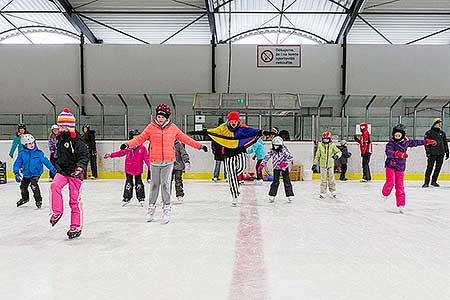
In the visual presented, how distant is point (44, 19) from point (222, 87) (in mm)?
7817

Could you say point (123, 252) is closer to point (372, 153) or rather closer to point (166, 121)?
point (166, 121)

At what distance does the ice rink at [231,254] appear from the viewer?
2734 mm

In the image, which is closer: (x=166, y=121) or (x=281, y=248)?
(x=281, y=248)

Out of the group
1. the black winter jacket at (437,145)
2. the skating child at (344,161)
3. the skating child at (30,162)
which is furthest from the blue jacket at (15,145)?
the black winter jacket at (437,145)

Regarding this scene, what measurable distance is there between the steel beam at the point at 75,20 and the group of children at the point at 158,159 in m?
9.59

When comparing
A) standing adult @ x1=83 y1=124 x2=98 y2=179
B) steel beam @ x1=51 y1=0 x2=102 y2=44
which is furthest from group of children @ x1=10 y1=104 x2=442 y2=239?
steel beam @ x1=51 y1=0 x2=102 y2=44

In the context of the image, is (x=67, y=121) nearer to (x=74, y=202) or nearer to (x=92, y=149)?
(x=74, y=202)

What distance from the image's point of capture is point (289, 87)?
656 inches

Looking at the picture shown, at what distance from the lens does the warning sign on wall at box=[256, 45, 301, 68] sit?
16.6 metres

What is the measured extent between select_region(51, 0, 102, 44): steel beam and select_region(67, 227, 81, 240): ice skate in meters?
13.3

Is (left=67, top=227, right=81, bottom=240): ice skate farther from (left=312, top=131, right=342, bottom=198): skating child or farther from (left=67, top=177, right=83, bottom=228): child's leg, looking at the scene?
(left=312, top=131, right=342, bottom=198): skating child

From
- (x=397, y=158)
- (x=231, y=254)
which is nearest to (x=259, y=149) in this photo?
(x=397, y=158)

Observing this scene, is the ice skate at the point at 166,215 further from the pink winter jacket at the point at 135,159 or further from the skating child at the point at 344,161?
the skating child at the point at 344,161

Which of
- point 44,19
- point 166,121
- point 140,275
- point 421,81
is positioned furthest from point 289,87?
point 140,275
